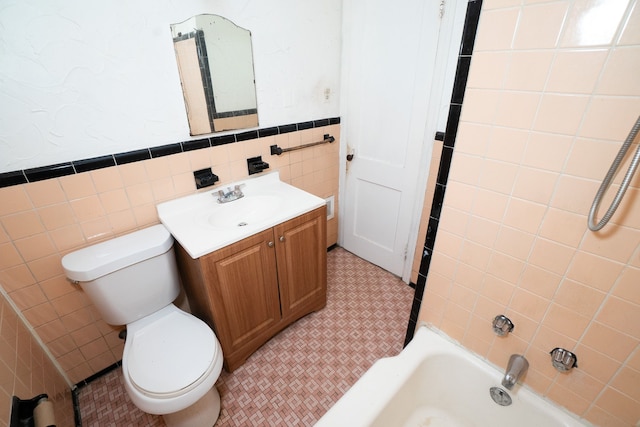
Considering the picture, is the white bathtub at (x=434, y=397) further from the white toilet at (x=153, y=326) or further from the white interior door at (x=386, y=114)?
the white interior door at (x=386, y=114)

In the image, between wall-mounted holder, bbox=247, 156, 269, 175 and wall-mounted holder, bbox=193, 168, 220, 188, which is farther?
wall-mounted holder, bbox=247, 156, 269, 175

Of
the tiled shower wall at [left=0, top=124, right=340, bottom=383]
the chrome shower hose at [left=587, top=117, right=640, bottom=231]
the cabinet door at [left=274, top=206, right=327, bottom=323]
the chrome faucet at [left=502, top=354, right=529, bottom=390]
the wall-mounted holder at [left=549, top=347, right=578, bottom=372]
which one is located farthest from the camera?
the cabinet door at [left=274, top=206, right=327, bottom=323]

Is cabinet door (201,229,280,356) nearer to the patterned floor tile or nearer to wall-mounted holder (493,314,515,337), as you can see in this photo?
the patterned floor tile

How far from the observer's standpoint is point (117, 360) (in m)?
1.52

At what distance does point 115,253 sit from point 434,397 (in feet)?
4.92

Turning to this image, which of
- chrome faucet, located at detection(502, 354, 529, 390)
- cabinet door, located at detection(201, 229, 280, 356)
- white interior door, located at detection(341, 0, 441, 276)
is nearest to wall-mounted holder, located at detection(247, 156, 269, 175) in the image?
cabinet door, located at detection(201, 229, 280, 356)

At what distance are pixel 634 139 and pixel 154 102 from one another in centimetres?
163

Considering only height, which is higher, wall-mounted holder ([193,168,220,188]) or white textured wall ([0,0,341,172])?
white textured wall ([0,0,341,172])

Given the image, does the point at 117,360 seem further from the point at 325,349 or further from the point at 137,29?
the point at 137,29

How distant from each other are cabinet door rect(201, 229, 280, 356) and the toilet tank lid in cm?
28

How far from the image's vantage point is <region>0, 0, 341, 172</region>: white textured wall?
97 cm

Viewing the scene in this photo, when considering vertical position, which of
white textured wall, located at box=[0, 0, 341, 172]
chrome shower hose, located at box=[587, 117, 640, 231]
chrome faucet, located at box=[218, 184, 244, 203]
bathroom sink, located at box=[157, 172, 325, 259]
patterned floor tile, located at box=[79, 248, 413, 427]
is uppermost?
white textured wall, located at box=[0, 0, 341, 172]

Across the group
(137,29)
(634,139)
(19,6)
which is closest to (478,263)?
(634,139)

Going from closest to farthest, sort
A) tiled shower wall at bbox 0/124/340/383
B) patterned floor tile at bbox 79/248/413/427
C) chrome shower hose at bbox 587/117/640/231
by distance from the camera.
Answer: chrome shower hose at bbox 587/117/640/231, tiled shower wall at bbox 0/124/340/383, patterned floor tile at bbox 79/248/413/427
